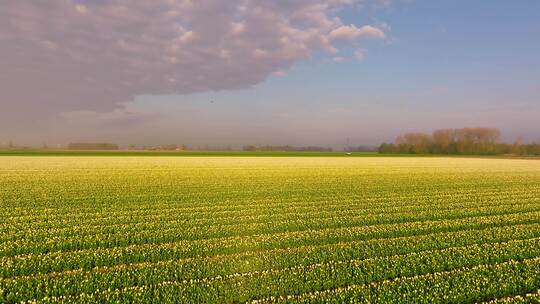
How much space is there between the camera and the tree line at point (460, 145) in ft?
395

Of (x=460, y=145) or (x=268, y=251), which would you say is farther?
(x=460, y=145)

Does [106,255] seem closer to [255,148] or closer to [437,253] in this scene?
[437,253]

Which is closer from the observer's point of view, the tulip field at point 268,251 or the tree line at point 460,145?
the tulip field at point 268,251

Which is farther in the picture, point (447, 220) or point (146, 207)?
point (146, 207)

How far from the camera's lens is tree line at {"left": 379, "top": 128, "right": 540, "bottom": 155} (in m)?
120

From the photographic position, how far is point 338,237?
34.5 feet

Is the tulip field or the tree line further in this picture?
the tree line

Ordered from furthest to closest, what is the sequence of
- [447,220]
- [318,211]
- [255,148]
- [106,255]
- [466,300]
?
[255,148], [318,211], [447,220], [106,255], [466,300]

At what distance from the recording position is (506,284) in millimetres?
7152

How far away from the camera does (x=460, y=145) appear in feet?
413

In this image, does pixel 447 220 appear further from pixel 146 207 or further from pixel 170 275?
pixel 146 207

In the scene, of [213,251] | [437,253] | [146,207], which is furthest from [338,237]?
[146,207]

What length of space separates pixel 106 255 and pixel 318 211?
8499mm

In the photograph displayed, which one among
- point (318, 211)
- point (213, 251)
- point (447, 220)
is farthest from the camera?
point (318, 211)
